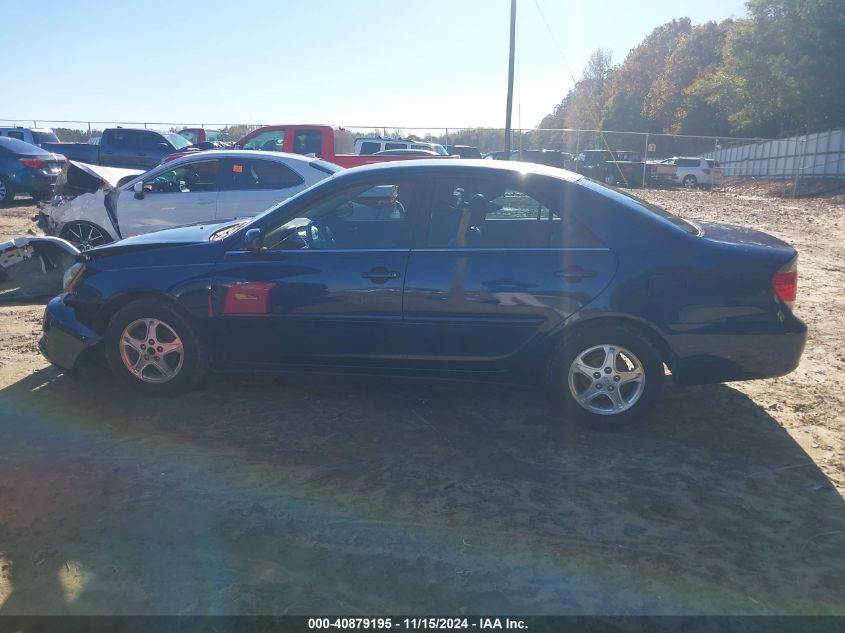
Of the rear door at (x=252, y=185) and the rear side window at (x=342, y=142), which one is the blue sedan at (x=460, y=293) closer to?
the rear door at (x=252, y=185)

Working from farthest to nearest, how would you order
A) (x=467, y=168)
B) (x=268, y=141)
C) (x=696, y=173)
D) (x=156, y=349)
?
(x=696, y=173) → (x=268, y=141) → (x=156, y=349) → (x=467, y=168)

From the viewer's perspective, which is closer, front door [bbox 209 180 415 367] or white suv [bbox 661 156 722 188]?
front door [bbox 209 180 415 367]

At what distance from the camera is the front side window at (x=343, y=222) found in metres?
4.72

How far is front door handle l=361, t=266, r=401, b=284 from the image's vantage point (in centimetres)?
455

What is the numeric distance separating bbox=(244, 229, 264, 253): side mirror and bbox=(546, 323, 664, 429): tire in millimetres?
2044

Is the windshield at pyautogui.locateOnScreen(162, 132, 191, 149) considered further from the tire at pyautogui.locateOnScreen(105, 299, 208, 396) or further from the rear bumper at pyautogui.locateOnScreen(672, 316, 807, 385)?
the rear bumper at pyautogui.locateOnScreen(672, 316, 807, 385)

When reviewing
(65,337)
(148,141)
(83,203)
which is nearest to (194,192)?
(83,203)

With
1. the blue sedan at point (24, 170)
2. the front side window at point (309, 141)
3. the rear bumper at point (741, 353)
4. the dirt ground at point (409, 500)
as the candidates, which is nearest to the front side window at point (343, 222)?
the dirt ground at point (409, 500)

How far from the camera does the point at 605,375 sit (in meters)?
4.48

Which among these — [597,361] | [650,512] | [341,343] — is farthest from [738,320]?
[341,343]

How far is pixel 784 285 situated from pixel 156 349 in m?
4.08

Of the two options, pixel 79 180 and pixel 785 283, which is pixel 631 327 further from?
pixel 79 180

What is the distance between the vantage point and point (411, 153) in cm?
1770

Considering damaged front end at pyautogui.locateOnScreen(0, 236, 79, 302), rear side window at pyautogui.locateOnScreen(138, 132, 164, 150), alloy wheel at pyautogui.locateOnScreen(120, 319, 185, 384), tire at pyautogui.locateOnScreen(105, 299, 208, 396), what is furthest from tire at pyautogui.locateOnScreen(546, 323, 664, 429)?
rear side window at pyautogui.locateOnScreen(138, 132, 164, 150)
